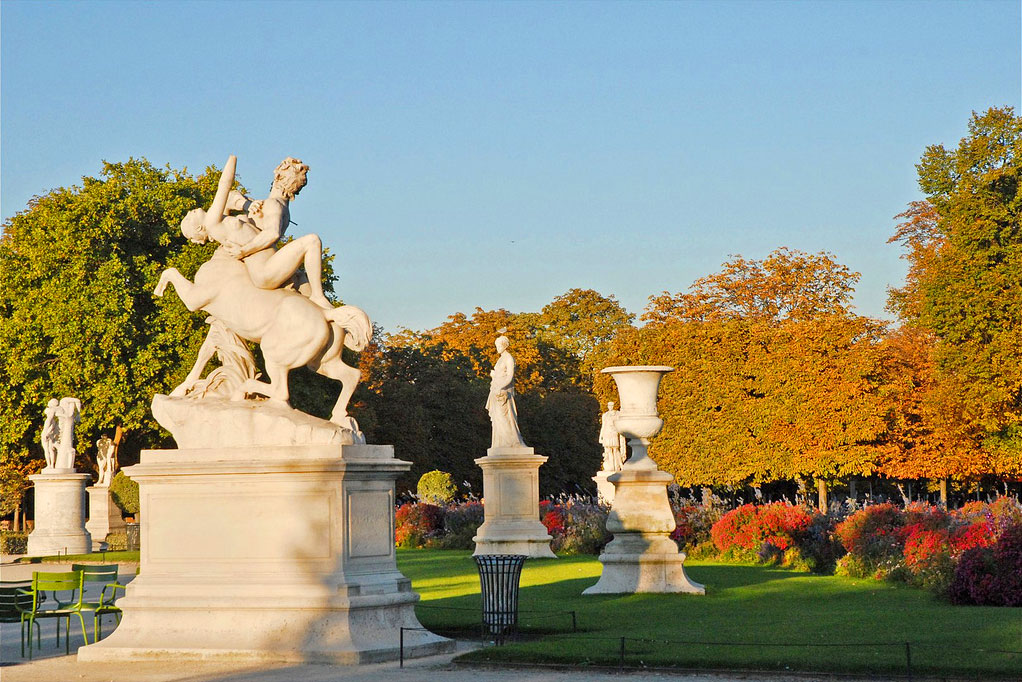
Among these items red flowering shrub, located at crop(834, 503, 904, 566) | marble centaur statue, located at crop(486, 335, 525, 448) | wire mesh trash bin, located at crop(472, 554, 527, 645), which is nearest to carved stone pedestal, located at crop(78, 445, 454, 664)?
wire mesh trash bin, located at crop(472, 554, 527, 645)

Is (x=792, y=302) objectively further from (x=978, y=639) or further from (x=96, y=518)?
(x=978, y=639)

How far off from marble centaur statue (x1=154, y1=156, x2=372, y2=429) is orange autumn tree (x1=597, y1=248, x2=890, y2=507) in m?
33.1

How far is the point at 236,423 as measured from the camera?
38.0 ft

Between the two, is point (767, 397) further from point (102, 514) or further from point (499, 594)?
point (499, 594)

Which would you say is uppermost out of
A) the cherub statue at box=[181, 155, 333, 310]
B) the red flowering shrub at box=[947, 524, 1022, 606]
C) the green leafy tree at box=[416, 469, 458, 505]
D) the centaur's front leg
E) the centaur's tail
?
the cherub statue at box=[181, 155, 333, 310]

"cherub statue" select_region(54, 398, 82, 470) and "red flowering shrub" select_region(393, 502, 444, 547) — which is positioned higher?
"cherub statue" select_region(54, 398, 82, 470)

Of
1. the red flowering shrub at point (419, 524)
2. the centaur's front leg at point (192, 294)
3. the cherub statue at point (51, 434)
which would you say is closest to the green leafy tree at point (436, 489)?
the red flowering shrub at point (419, 524)

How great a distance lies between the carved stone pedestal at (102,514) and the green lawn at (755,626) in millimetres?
18333

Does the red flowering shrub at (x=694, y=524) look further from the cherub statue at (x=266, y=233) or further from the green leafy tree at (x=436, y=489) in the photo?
the cherub statue at (x=266, y=233)

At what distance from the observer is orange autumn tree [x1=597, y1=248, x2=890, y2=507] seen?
1690 inches

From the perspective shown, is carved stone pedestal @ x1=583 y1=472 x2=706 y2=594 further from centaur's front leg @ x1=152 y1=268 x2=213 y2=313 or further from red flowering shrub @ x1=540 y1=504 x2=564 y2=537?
red flowering shrub @ x1=540 y1=504 x2=564 y2=537

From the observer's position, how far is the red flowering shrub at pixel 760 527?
22781 millimetres

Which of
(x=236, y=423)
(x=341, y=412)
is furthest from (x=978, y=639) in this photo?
(x=236, y=423)

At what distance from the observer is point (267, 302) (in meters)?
11.9
